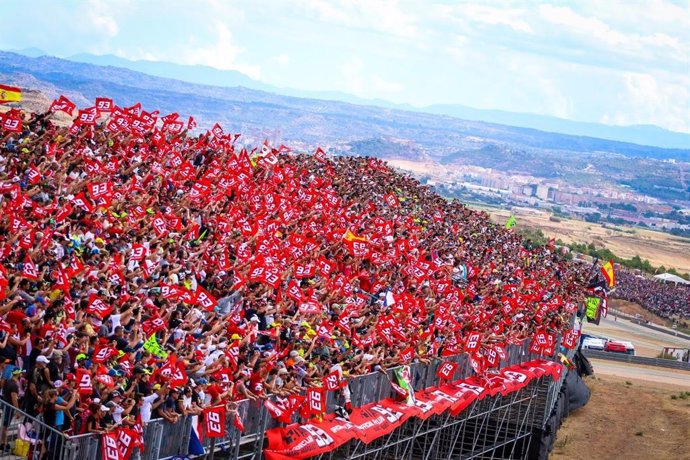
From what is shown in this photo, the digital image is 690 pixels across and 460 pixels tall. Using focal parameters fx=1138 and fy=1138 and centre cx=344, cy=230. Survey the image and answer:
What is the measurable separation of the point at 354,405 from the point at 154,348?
5.64 m

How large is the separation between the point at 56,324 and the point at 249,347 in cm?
469

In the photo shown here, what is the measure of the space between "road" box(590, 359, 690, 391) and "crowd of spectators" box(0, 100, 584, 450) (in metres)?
17.1

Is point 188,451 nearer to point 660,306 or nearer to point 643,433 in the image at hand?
point 643,433

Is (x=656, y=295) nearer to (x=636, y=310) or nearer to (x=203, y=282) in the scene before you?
(x=636, y=310)

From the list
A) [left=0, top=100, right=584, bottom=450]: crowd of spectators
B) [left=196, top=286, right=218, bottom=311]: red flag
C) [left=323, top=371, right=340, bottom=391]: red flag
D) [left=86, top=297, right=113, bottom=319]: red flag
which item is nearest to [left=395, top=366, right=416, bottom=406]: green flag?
[left=0, top=100, right=584, bottom=450]: crowd of spectators

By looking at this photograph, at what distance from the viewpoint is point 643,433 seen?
40.4 m

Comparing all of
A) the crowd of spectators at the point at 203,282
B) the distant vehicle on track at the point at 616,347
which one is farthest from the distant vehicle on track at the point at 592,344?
the crowd of spectators at the point at 203,282

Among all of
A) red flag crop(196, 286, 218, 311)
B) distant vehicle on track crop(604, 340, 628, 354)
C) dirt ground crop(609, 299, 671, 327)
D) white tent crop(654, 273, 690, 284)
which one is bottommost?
dirt ground crop(609, 299, 671, 327)

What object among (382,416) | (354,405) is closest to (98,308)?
(354,405)

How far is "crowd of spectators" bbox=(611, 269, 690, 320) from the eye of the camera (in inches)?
3583

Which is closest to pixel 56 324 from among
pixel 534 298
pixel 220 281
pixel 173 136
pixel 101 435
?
pixel 101 435

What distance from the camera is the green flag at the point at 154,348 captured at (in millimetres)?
16627

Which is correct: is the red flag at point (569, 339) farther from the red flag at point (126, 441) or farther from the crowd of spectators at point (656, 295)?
the crowd of spectators at point (656, 295)

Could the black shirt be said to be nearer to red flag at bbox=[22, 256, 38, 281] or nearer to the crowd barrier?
the crowd barrier
